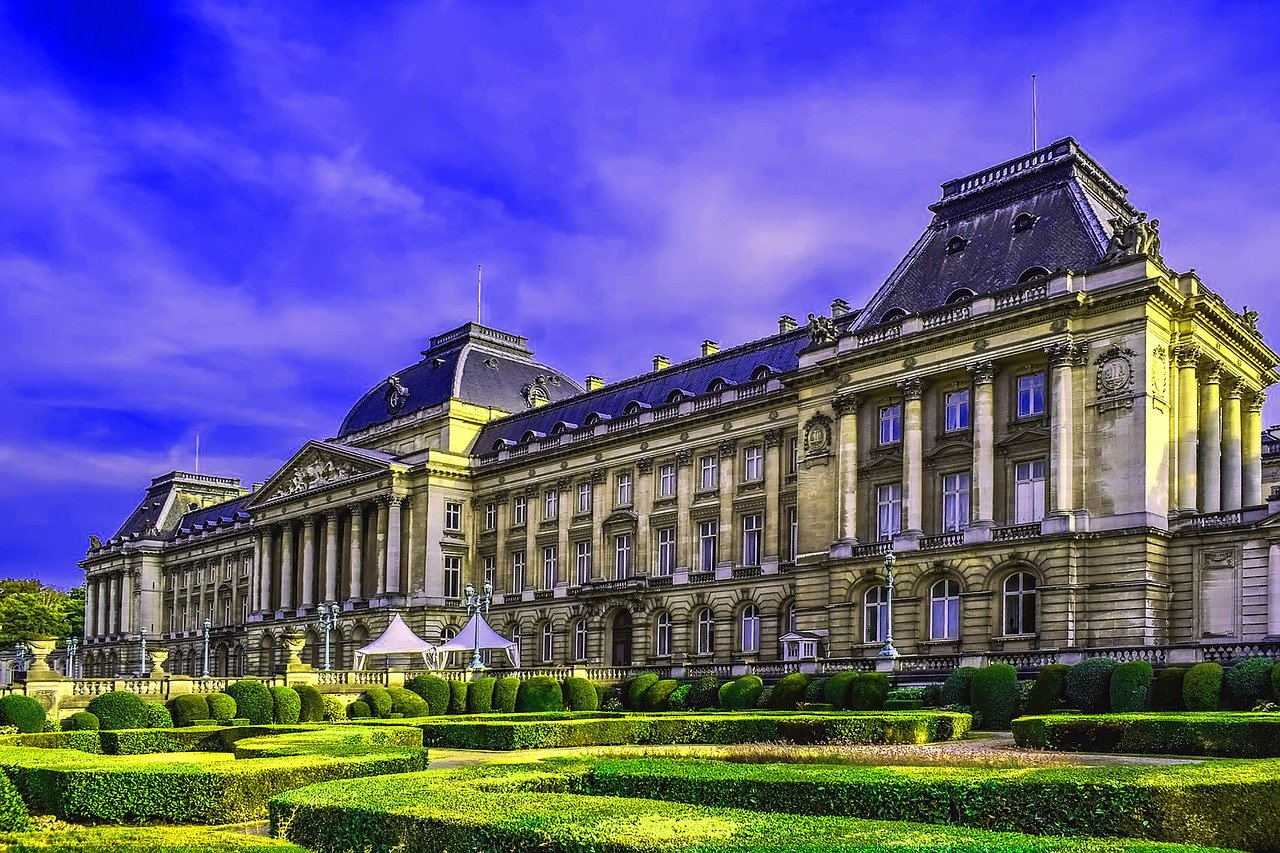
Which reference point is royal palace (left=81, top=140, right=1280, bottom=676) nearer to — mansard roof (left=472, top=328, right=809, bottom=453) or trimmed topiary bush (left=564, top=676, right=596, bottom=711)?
mansard roof (left=472, top=328, right=809, bottom=453)

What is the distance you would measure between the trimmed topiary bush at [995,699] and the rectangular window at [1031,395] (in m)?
16.1

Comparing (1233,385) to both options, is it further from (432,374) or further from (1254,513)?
(432,374)

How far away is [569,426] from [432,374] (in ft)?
51.1

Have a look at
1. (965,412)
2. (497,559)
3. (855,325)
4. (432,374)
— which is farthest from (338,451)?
(965,412)

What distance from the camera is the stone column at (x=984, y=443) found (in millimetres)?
49938

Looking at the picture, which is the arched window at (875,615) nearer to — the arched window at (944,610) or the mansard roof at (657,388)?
the arched window at (944,610)

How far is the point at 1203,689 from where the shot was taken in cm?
3325

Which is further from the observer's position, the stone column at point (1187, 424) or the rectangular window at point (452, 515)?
the rectangular window at point (452, 515)

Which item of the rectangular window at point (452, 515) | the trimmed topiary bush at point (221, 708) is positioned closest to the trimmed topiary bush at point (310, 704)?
the trimmed topiary bush at point (221, 708)

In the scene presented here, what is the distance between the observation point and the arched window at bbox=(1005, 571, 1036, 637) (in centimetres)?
4812

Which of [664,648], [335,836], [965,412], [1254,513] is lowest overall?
[664,648]

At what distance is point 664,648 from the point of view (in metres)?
67.1

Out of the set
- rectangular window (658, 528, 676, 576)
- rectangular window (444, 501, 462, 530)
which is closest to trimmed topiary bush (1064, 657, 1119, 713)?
rectangular window (658, 528, 676, 576)

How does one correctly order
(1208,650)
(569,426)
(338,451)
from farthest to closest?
(338,451) < (569,426) < (1208,650)
